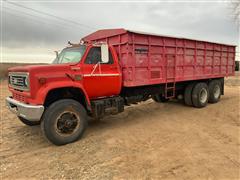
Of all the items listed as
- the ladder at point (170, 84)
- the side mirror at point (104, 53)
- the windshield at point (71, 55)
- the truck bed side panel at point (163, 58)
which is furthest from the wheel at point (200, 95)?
the windshield at point (71, 55)

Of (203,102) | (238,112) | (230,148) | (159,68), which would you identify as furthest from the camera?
(203,102)

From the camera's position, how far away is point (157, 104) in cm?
948

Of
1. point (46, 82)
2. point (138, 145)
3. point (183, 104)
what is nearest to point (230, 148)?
point (138, 145)

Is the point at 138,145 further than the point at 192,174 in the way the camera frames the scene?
Yes

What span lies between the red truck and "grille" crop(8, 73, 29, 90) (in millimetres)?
22

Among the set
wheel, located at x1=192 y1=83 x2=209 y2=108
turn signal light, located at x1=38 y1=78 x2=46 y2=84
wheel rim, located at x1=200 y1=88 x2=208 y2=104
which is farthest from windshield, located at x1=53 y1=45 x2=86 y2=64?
wheel rim, located at x1=200 y1=88 x2=208 y2=104

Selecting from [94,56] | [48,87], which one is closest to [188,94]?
[94,56]

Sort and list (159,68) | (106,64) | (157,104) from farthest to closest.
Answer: (157,104) → (159,68) → (106,64)

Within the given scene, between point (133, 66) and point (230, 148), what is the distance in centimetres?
313

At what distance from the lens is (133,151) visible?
442 cm

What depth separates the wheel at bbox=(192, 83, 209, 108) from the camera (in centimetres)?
852

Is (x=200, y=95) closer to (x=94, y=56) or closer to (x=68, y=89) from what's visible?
(x=94, y=56)

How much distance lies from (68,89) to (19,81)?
115 centimetres

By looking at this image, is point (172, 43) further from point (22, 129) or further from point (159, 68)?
point (22, 129)
